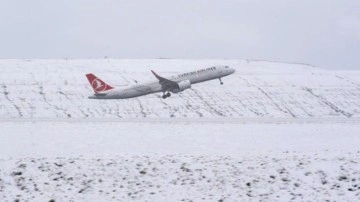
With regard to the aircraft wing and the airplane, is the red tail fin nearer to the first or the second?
the airplane

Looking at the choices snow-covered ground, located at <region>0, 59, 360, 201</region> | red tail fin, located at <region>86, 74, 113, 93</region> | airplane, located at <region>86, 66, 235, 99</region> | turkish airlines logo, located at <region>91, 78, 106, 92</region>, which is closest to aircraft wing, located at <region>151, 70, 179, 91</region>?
airplane, located at <region>86, 66, 235, 99</region>

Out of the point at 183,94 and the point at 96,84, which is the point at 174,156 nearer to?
the point at 96,84

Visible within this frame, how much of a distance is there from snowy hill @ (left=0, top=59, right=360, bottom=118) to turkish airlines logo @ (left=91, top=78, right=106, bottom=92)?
5.30ft

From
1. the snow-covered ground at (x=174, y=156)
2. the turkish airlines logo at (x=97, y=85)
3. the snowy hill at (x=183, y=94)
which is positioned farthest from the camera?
the turkish airlines logo at (x=97, y=85)

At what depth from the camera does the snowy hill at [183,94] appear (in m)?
52.8

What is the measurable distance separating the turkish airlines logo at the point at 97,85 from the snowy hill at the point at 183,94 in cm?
161

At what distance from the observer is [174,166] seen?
73.0 ft

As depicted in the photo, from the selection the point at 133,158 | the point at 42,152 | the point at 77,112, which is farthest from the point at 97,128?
the point at 77,112

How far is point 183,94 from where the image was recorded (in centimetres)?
6319

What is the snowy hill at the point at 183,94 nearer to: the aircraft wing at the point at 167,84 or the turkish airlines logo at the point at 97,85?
the turkish airlines logo at the point at 97,85

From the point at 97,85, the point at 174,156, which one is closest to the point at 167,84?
the point at 97,85

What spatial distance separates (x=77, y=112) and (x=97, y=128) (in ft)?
60.8

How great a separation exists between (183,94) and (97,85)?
1194 centimetres

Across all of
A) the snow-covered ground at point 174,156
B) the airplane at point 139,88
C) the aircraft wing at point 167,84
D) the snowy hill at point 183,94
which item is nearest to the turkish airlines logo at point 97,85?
the airplane at point 139,88
